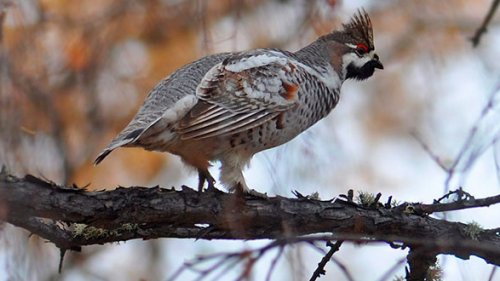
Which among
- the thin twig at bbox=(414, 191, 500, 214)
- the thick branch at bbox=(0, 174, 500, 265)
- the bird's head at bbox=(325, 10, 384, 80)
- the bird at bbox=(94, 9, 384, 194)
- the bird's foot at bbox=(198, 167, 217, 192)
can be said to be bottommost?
the thick branch at bbox=(0, 174, 500, 265)

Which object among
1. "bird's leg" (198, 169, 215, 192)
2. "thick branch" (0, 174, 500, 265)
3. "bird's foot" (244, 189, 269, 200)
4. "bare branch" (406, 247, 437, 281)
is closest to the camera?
"thick branch" (0, 174, 500, 265)

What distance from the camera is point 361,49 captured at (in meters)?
6.57

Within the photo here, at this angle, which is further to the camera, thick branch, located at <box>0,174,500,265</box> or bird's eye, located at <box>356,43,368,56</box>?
bird's eye, located at <box>356,43,368,56</box>

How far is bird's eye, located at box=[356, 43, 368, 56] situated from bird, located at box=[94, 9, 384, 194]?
1.97 feet

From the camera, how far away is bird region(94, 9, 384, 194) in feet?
17.2

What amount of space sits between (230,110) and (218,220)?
1.11 metres

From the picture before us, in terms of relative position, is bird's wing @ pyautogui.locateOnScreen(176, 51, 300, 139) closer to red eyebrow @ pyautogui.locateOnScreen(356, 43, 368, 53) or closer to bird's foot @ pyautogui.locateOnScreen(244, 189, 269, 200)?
bird's foot @ pyautogui.locateOnScreen(244, 189, 269, 200)

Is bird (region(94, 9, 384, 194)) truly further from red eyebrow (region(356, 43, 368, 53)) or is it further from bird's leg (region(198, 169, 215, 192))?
red eyebrow (region(356, 43, 368, 53))

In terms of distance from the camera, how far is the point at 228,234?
4.54 meters

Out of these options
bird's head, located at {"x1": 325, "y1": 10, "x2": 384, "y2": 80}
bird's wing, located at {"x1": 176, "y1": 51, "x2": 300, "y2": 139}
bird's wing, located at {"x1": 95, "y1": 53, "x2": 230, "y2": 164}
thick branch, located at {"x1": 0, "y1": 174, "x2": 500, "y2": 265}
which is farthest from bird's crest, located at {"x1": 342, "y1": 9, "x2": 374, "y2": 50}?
thick branch, located at {"x1": 0, "y1": 174, "x2": 500, "y2": 265}

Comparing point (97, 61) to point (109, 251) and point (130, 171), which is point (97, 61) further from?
point (109, 251)

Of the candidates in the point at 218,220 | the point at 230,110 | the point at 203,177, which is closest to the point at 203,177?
the point at 203,177

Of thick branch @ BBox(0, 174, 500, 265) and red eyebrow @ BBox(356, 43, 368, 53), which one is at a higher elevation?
red eyebrow @ BBox(356, 43, 368, 53)

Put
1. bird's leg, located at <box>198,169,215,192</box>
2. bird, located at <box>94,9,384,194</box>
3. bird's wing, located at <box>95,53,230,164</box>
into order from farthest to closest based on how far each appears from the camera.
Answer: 1. bird's leg, located at <box>198,169,215,192</box>
2. bird, located at <box>94,9,384,194</box>
3. bird's wing, located at <box>95,53,230,164</box>
